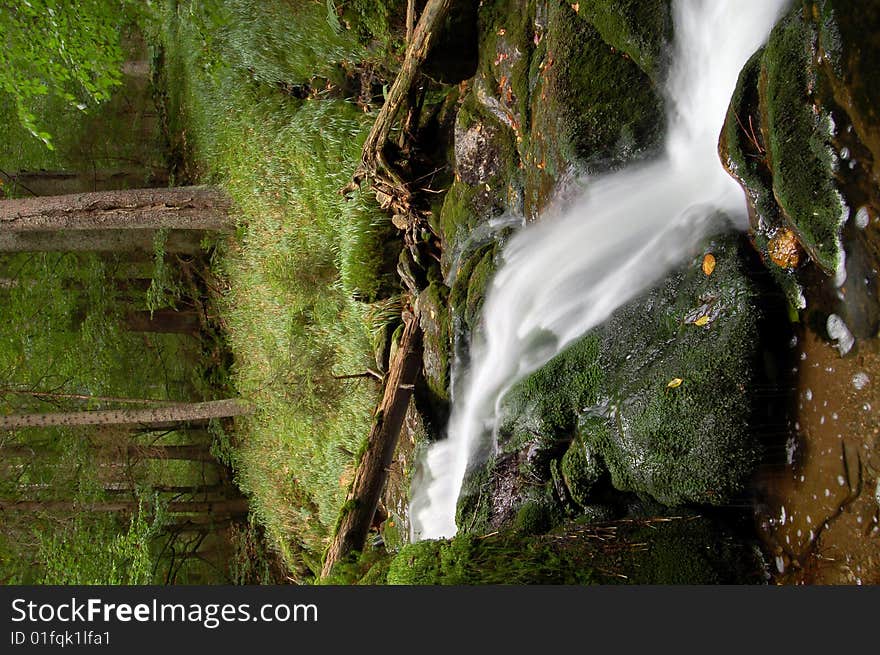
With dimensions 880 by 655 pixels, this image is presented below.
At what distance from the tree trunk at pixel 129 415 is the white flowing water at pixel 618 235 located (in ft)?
13.5

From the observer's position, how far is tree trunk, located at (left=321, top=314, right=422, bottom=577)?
4.82m

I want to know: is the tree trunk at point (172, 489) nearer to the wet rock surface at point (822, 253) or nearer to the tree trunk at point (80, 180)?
the tree trunk at point (80, 180)

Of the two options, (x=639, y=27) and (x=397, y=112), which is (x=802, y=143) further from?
(x=397, y=112)

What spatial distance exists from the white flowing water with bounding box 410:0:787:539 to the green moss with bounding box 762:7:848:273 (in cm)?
29

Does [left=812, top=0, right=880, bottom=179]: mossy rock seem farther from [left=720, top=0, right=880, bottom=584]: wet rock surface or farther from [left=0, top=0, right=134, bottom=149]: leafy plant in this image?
[left=0, top=0, right=134, bottom=149]: leafy plant

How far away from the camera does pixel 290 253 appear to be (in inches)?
256

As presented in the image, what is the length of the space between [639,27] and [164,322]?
7671 millimetres

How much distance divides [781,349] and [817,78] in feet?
2.99

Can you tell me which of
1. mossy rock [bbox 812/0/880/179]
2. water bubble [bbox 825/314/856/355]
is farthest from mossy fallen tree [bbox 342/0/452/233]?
water bubble [bbox 825/314/856/355]

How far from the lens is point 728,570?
97.3 inches

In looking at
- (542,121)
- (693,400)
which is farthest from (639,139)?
(693,400)

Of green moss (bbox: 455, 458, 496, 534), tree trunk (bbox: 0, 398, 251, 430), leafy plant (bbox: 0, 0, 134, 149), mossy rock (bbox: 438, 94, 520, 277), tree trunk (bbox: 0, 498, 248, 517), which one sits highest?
leafy plant (bbox: 0, 0, 134, 149)

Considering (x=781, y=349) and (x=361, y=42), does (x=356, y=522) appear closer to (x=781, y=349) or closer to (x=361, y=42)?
(x=781, y=349)

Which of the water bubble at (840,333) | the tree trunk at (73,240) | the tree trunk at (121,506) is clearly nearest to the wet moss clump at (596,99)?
the water bubble at (840,333)
